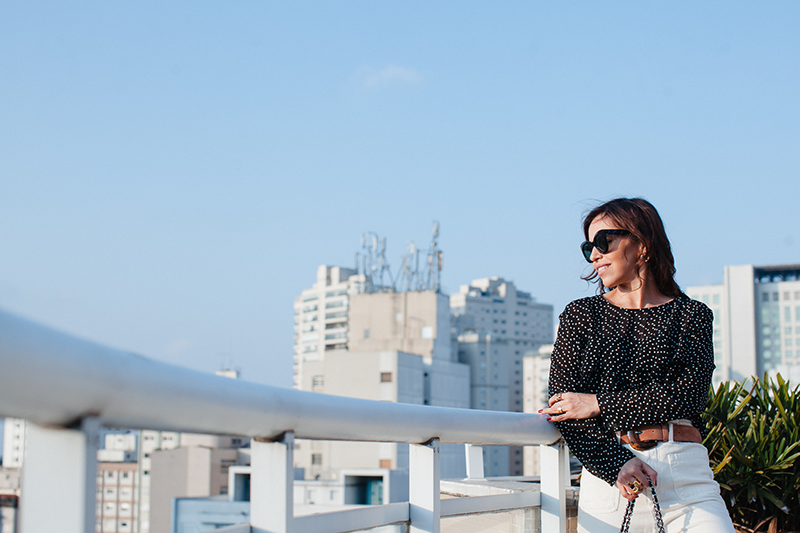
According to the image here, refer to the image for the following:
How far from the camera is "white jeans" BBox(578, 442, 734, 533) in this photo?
205 cm

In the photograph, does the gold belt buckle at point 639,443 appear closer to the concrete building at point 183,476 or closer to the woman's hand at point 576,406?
the woman's hand at point 576,406

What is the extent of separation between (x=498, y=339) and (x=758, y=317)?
94.1 ft

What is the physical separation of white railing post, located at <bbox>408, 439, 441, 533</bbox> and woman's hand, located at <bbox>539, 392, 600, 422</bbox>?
469mm

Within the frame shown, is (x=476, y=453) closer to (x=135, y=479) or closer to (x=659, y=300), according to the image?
(x=659, y=300)

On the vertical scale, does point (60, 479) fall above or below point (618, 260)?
below

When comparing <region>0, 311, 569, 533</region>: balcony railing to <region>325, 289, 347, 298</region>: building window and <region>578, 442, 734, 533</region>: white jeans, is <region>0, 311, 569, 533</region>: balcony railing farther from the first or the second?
<region>325, 289, 347, 298</region>: building window

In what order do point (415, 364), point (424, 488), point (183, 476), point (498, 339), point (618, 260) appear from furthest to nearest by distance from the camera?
1. point (498, 339)
2. point (415, 364)
3. point (183, 476)
4. point (618, 260)
5. point (424, 488)

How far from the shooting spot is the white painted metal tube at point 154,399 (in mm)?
803

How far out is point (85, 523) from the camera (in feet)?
3.01

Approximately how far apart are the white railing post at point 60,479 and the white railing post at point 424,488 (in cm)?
105

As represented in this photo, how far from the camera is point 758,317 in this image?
9394 centimetres

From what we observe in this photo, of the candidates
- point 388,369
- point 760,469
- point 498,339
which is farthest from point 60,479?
point 498,339

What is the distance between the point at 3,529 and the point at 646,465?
5.30ft

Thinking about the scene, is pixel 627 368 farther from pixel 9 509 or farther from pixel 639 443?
pixel 9 509
